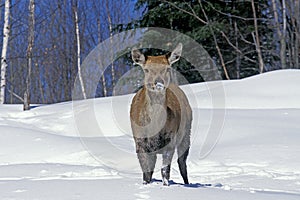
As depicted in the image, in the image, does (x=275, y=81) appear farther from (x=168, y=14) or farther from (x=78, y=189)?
(x=78, y=189)

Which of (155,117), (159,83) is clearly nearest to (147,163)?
(155,117)

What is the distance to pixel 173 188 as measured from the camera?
3404 millimetres

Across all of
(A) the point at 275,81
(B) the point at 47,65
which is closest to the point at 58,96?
(B) the point at 47,65

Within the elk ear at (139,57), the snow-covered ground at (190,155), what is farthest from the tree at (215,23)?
the elk ear at (139,57)

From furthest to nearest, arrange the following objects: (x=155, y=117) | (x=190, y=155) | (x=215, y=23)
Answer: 1. (x=215, y=23)
2. (x=190, y=155)
3. (x=155, y=117)

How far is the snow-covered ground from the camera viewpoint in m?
3.48

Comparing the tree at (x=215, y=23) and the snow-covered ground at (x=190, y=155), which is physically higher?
the tree at (x=215, y=23)

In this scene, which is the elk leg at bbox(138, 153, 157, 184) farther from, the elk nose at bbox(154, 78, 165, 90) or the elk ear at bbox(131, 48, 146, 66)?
the elk ear at bbox(131, 48, 146, 66)

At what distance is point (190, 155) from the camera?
20.0 ft

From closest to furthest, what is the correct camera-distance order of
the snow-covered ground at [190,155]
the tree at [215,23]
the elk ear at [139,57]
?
the snow-covered ground at [190,155], the elk ear at [139,57], the tree at [215,23]

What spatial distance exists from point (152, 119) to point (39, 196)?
1.10 meters

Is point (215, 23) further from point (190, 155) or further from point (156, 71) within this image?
point (156, 71)

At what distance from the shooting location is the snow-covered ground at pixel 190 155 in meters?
3.48

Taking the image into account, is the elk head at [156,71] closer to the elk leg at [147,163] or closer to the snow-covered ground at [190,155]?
the elk leg at [147,163]
